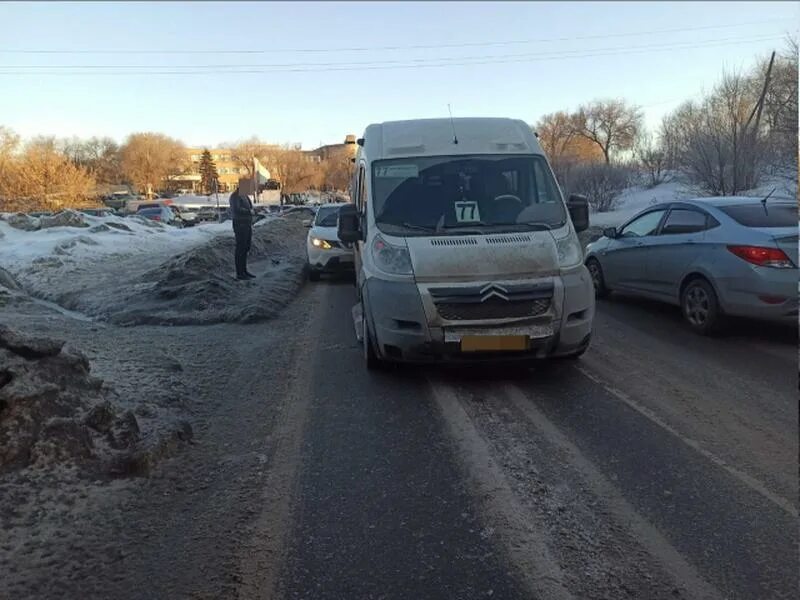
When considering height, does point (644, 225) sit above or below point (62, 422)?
above

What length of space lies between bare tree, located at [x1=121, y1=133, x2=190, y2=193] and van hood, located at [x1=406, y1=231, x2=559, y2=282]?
103397 mm

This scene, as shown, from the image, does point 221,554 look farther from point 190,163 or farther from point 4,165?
point 190,163

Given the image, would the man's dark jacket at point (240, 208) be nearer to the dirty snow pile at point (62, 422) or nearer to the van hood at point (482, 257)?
the van hood at point (482, 257)

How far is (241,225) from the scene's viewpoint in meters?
12.0

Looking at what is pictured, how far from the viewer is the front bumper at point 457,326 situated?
212 inches

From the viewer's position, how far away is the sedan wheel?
7230mm

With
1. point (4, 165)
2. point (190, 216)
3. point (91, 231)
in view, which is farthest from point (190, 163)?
point (91, 231)

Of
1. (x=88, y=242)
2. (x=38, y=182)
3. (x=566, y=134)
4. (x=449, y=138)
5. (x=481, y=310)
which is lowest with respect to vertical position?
(x=481, y=310)

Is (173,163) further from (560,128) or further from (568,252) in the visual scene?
(568,252)

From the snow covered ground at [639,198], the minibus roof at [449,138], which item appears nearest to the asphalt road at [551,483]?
the minibus roof at [449,138]

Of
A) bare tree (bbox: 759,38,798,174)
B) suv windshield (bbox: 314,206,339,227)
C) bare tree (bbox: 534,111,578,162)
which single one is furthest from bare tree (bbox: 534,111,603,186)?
suv windshield (bbox: 314,206,339,227)

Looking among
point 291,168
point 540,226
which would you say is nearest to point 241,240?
point 540,226

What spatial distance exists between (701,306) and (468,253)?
3.63 m

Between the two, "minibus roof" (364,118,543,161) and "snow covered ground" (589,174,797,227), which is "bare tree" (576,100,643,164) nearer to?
"snow covered ground" (589,174,797,227)
